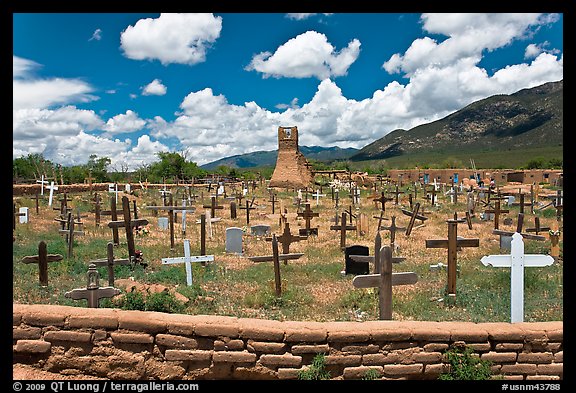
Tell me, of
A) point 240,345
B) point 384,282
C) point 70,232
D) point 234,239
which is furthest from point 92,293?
point 234,239

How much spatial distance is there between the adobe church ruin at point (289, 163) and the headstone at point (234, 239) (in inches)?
1185

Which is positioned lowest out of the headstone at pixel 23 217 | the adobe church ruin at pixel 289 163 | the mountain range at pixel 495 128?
the headstone at pixel 23 217

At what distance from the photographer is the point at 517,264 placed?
20.0 ft

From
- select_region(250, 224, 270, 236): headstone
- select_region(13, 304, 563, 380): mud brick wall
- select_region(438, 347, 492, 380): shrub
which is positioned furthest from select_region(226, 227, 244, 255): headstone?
select_region(438, 347, 492, 380): shrub

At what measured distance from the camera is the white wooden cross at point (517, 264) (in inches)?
234

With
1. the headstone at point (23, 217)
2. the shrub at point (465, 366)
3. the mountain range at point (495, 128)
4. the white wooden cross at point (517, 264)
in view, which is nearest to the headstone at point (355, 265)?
the white wooden cross at point (517, 264)

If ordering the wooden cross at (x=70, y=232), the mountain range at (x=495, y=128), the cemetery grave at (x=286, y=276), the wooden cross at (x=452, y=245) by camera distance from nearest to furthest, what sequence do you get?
the cemetery grave at (x=286, y=276)
the wooden cross at (x=452, y=245)
the wooden cross at (x=70, y=232)
the mountain range at (x=495, y=128)

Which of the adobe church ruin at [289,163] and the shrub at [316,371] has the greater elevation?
the adobe church ruin at [289,163]

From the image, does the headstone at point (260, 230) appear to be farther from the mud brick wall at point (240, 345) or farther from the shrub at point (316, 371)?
the shrub at point (316, 371)

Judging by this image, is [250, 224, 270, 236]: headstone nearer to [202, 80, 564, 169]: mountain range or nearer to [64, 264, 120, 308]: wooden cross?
[64, 264, 120, 308]: wooden cross

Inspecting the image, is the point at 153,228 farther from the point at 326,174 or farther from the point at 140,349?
the point at 326,174
